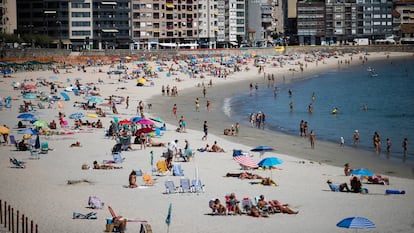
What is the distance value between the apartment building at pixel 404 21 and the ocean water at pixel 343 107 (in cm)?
6966

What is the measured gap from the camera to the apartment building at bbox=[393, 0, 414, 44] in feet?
561

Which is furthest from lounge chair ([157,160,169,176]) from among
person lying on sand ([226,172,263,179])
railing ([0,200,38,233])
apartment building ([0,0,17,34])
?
apartment building ([0,0,17,34])

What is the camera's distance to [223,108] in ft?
189

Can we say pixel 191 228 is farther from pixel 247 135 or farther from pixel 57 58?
pixel 57 58

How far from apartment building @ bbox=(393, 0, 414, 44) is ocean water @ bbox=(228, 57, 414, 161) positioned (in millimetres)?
69661

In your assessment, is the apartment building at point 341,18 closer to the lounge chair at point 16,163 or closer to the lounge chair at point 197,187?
the lounge chair at point 16,163

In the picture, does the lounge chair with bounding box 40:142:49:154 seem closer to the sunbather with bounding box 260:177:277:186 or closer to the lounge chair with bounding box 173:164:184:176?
the lounge chair with bounding box 173:164:184:176

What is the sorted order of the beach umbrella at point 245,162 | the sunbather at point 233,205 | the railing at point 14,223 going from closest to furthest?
1. the railing at point 14,223
2. the sunbather at point 233,205
3. the beach umbrella at point 245,162

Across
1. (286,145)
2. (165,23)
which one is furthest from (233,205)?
(165,23)

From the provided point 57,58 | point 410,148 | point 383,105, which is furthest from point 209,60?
point 410,148

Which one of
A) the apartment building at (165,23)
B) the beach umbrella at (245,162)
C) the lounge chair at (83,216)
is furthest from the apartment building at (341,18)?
the lounge chair at (83,216)

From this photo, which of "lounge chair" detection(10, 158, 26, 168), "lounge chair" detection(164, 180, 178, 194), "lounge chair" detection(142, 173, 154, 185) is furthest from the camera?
"lounge chair" detection(10, 158, 26, 168)

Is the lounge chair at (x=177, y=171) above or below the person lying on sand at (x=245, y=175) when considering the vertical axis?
above

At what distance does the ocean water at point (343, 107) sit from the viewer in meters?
44.2
